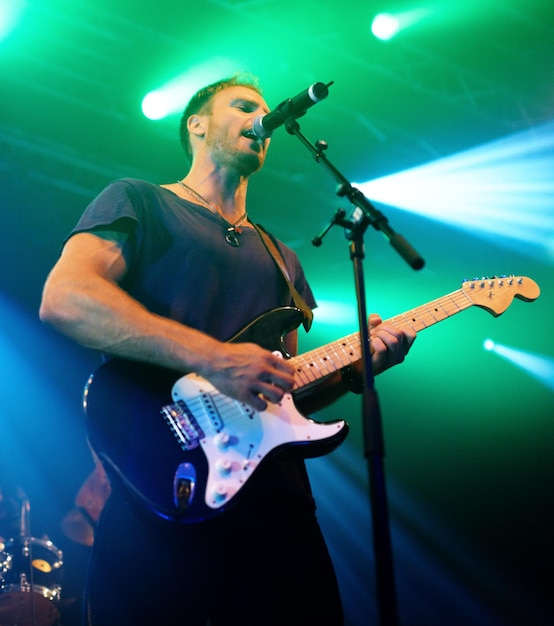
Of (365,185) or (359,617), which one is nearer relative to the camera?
(359,617)

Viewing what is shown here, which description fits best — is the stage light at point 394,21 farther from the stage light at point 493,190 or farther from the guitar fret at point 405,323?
the guitar fret at point 405,323

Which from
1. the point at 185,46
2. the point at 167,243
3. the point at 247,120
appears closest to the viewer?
the point at 167,243

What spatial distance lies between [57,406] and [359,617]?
3513 mm

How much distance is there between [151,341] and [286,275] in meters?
0.96

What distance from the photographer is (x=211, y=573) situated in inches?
66.6

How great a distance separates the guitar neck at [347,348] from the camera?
219 centimetres

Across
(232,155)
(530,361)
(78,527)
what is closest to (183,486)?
(232,155)

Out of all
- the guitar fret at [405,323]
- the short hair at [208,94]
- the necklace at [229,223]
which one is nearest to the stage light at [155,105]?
the short hair at [208,94]

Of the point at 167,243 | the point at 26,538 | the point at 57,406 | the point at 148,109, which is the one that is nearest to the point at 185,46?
the point at 148,109

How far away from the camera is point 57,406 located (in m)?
5.24

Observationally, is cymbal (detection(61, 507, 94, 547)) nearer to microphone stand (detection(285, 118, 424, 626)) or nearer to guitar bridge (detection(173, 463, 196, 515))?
guitar bridge (detection(173, 463, 196, 515))

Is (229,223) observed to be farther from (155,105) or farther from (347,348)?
(155,105)

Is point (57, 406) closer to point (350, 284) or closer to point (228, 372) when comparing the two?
point (350, 284)

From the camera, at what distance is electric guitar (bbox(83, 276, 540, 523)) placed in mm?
1710
